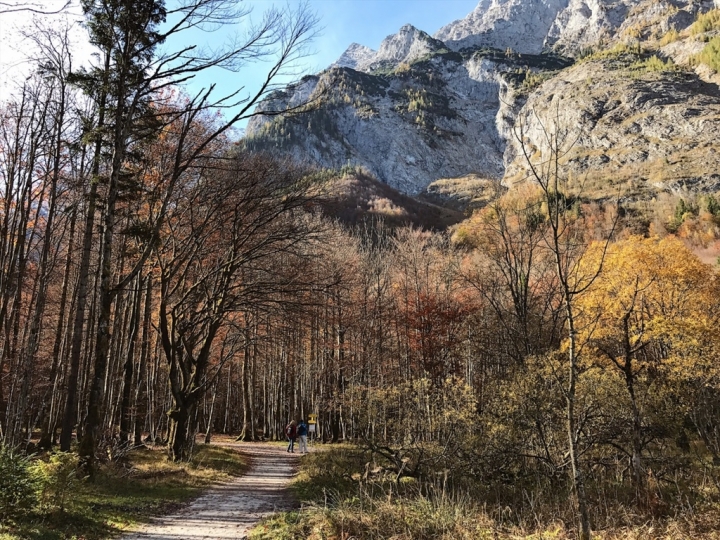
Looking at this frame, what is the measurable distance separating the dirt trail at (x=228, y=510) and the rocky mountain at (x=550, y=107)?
80.0 metres

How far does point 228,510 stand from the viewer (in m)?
7.60

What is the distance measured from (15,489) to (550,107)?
10867 centimetres

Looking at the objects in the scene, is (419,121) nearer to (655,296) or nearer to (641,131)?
(641,131)

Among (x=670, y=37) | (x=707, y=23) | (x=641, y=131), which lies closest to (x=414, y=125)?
(x=641, y=131)

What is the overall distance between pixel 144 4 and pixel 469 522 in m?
10.4

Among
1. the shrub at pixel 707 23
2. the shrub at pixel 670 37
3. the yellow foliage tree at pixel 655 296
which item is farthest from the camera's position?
the shrub at pixel 670 37

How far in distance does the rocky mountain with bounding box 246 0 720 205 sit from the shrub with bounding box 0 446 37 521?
83374 mm

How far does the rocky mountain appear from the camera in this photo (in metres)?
98.9

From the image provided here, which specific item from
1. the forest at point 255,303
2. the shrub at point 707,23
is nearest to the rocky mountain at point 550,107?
the shrub at point 707,23

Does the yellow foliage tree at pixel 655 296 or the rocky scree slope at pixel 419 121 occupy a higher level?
the rocky scree slope at pixel 419 121

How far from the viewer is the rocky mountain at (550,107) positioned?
98.9 m

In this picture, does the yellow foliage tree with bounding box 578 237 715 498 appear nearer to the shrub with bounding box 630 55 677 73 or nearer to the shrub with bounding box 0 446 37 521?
the shrub with bounding box 0 446 37 521

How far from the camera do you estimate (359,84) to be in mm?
167875

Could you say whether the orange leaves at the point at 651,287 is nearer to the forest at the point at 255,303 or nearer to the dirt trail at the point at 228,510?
the forest at the point at 255,303
